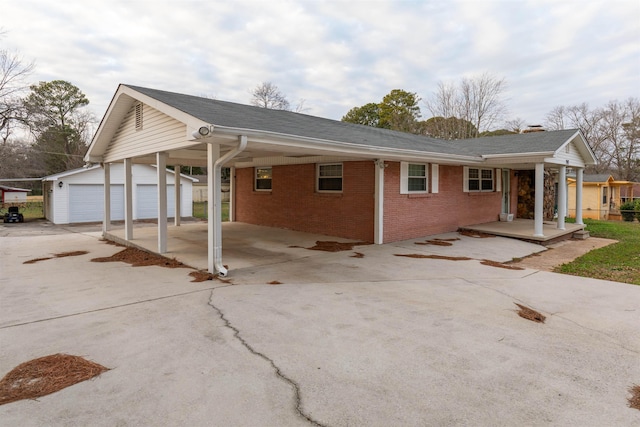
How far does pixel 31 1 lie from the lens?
10.3m

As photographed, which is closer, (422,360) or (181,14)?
(422,360)

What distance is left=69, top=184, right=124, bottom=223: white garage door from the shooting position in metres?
18.4

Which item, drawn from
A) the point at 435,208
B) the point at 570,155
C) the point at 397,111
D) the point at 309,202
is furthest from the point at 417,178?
the point at 397,111

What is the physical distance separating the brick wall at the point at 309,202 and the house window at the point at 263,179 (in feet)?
0.76

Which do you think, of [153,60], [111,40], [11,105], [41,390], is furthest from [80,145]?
[41,390]

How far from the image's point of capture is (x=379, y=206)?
33.3ft

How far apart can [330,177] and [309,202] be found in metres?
1.29

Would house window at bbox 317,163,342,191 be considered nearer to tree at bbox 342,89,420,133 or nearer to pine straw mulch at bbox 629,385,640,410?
pine straw mulch at bbox 629,385,640,410

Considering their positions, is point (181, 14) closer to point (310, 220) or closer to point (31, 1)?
point (31, 1)

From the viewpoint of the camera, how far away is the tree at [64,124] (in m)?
33.5

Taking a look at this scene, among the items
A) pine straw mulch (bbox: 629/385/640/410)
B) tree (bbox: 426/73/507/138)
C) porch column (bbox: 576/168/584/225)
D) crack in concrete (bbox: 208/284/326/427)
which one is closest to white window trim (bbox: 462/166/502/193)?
porch column (bbox: 576/168/584/225)

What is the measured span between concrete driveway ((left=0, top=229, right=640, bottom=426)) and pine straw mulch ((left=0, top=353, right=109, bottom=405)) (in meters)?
0.11

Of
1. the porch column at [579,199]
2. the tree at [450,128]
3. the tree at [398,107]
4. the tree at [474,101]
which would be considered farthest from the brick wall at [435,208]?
the tree at [398,107]

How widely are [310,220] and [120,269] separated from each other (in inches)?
248
